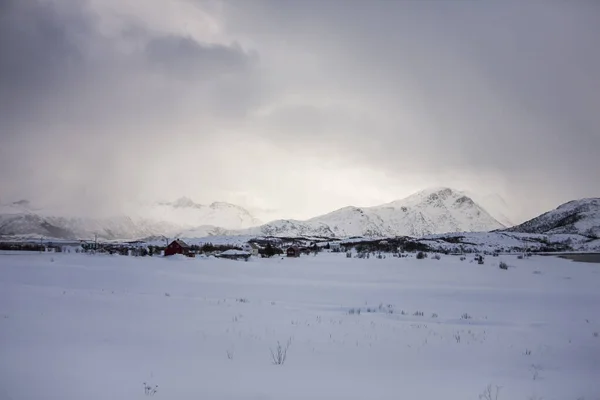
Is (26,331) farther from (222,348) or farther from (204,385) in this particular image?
(204,385)

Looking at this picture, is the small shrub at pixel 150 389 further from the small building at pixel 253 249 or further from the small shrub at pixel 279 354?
the small building at pixel 253 249

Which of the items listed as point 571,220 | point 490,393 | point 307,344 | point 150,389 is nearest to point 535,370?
point 490,393

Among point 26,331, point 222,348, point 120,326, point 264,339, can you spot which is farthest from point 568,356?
point 26,331

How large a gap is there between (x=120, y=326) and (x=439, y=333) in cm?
837

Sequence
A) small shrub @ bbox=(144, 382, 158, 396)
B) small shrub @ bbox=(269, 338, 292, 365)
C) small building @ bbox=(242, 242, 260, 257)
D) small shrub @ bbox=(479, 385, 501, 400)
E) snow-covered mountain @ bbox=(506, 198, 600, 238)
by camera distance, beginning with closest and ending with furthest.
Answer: small shrub @ bbox=(144, 382, 158, 396) → small shrub @ bbox=(479, 385, 501, 400) → small shrub @ bbox=(269, 338, 292, 365) → small building @ bbox=(242, 242, 260, 257) → snow-covered mountain @ bbox=(506, 198, 600, 238)

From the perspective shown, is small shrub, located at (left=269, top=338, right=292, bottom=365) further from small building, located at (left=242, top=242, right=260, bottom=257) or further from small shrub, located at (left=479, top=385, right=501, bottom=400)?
small building, located at (left=242, top=242, right=260, bottom=257)

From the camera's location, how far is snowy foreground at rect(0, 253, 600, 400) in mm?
6938

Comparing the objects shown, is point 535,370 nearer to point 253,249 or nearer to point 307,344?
point 307,344

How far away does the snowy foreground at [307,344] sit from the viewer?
6938mm

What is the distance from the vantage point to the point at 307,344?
1010 centimetres

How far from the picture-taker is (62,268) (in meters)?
28.9

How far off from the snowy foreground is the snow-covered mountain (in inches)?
4152

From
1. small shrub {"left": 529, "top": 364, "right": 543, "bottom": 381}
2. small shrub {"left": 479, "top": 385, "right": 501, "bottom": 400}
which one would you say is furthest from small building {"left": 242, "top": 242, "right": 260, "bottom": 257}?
small shrub {"left": 479, "top": 385, "right": 501, "bottom": 400}

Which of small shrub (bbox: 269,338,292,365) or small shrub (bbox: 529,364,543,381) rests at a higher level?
small shrub (bbox: 269,338,292,365)
